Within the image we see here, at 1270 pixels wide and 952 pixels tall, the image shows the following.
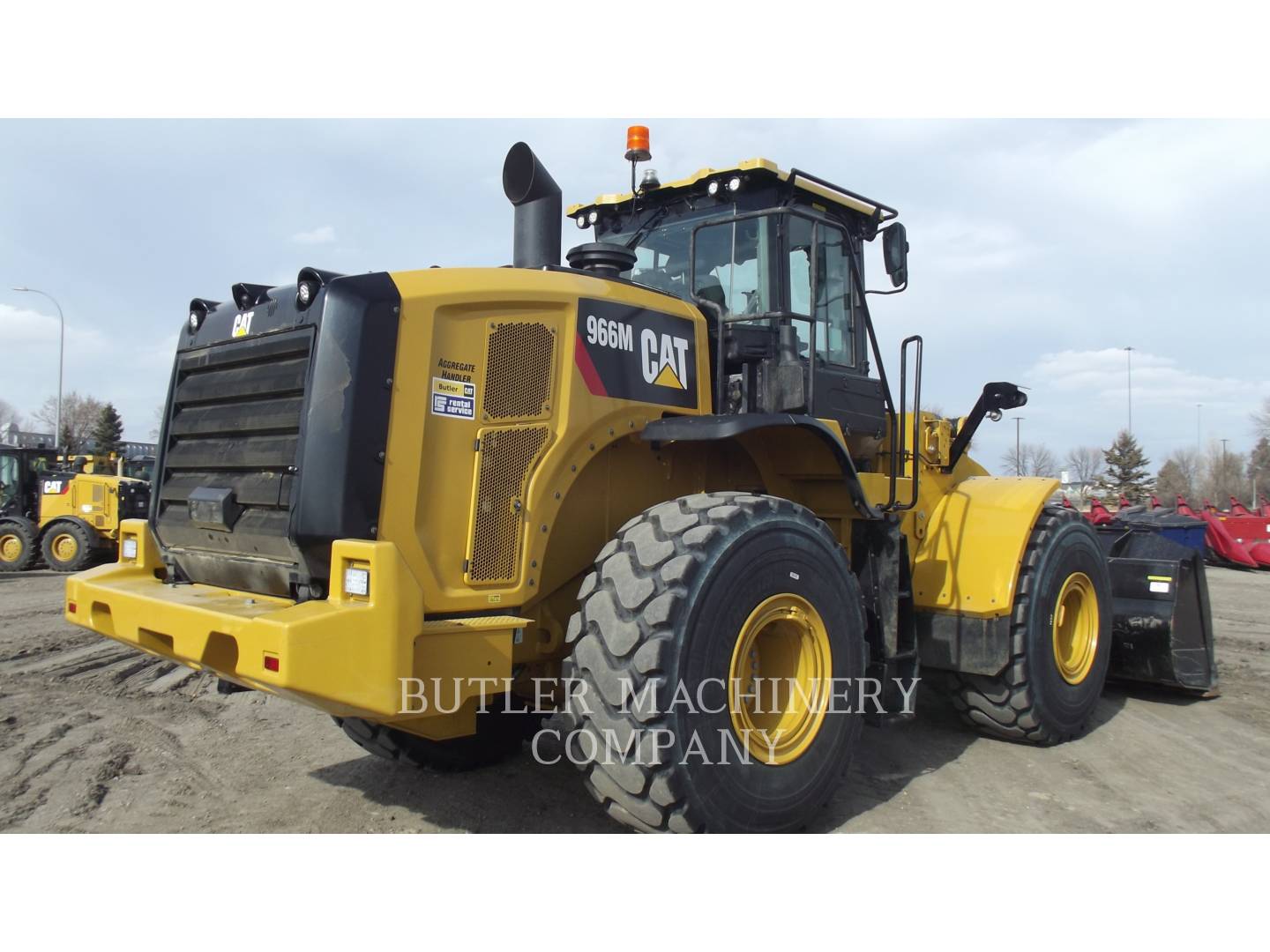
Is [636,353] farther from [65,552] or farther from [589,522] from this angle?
[65,552]

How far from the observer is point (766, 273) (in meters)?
4.75

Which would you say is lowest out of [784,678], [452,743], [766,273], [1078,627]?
[452,743]

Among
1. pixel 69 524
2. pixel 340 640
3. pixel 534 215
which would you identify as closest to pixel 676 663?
pixel 340 640

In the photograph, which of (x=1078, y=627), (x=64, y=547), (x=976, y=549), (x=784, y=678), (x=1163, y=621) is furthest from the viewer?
(x=64, y=547)

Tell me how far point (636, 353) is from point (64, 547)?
653 inches

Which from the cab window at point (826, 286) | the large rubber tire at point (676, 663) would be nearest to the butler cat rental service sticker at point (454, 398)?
the large rubber tire at point (676, 663)

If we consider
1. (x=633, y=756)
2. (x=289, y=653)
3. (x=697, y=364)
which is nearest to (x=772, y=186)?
(x=697, y=364)

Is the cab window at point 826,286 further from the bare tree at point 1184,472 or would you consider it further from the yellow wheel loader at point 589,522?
the bare tree at point 1184,472

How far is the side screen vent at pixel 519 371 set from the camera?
3.52 m

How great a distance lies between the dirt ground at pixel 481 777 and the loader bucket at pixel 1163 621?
0.71 feet

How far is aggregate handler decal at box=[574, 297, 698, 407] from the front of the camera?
149 inches

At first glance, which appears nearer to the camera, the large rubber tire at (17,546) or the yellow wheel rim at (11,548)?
the large rubber tire at (17,546)

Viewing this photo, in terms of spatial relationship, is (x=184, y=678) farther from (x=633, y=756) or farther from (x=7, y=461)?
(x=7, y=461)

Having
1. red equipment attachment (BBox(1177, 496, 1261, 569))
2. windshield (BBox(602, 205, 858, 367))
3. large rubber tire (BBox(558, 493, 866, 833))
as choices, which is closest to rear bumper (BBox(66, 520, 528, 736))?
large rubber tire (BBox(558, 493, 866, 833))
